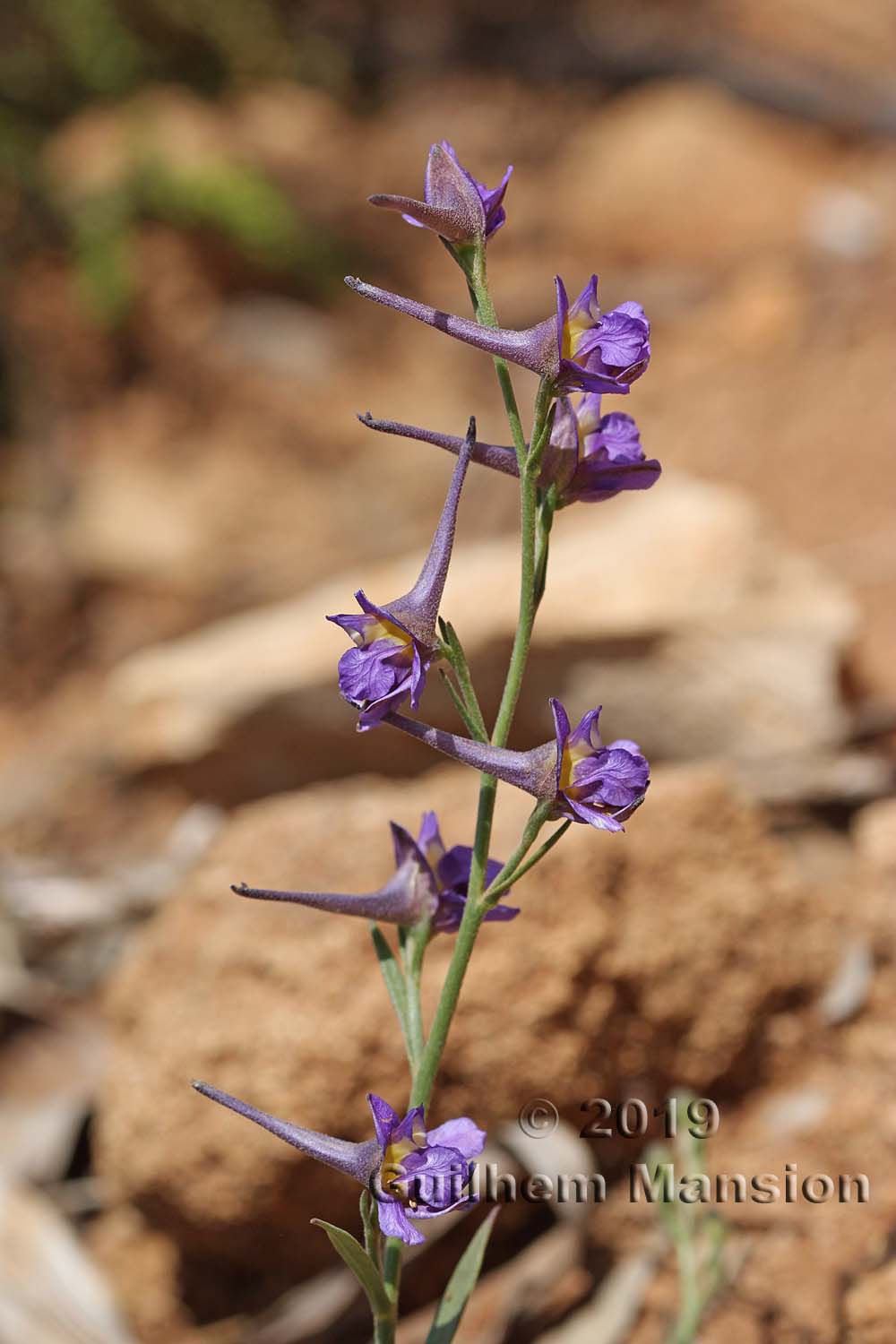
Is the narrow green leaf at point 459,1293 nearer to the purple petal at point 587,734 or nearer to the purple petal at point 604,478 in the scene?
the purple petal at point 587,734

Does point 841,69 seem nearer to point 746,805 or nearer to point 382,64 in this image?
point 382,64

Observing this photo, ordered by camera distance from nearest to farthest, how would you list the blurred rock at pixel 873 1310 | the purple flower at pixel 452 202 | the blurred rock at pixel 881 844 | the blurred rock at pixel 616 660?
the purple flower at pixel 452 202 < the blurred rock at pixel 873 1310 < the blurred rock at pixel 881 844 < the blurred rock at pixel 616 660

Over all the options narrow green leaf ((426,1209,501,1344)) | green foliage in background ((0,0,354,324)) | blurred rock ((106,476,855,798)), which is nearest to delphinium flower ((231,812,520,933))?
narrow green leaf ((426,1209,501,1344))

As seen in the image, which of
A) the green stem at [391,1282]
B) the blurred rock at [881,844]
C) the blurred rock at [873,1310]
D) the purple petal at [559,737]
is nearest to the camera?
the purple petal at [559,737]

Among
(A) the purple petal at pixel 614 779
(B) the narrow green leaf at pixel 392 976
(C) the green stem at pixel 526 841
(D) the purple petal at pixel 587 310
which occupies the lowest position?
(B) the narrow green leaf at pixel 392 976

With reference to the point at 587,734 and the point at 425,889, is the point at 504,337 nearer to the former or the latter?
the point at 587,734

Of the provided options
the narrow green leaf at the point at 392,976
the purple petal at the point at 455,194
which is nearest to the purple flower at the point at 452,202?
the purple petal at the point at 455,194

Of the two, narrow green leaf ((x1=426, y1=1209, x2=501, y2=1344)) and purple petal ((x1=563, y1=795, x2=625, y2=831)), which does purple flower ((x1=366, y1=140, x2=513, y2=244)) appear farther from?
narrow green leaf ((x1=426, y1=1209, x2=501, y2=1344))

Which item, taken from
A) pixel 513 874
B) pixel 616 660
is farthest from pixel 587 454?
pixel 616 660
